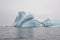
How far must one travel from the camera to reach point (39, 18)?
5.62 ft

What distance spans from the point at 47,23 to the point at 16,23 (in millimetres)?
304

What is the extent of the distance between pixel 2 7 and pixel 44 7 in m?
0.48

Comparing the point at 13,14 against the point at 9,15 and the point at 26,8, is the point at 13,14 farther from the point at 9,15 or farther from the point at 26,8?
the point at 26,8

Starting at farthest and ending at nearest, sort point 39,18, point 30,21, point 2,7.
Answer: point 2,7 < point 39,18 < point 30,21

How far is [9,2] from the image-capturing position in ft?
6.02

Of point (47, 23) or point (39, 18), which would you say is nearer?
point (47, 23)

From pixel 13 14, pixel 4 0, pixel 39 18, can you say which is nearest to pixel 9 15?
pixel 13 14

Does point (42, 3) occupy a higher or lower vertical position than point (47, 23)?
higher

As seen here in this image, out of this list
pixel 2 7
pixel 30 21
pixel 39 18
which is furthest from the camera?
pixel 2 7

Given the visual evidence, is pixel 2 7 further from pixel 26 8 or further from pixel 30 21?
pixel 30 21

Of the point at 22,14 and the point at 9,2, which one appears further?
the point at 9,2

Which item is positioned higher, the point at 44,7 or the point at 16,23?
the point at 44,7

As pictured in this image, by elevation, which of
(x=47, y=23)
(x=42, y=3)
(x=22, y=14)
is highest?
(x=42, y=3)

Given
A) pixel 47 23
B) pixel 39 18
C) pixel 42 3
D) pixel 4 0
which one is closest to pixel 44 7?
pixel 42 3
